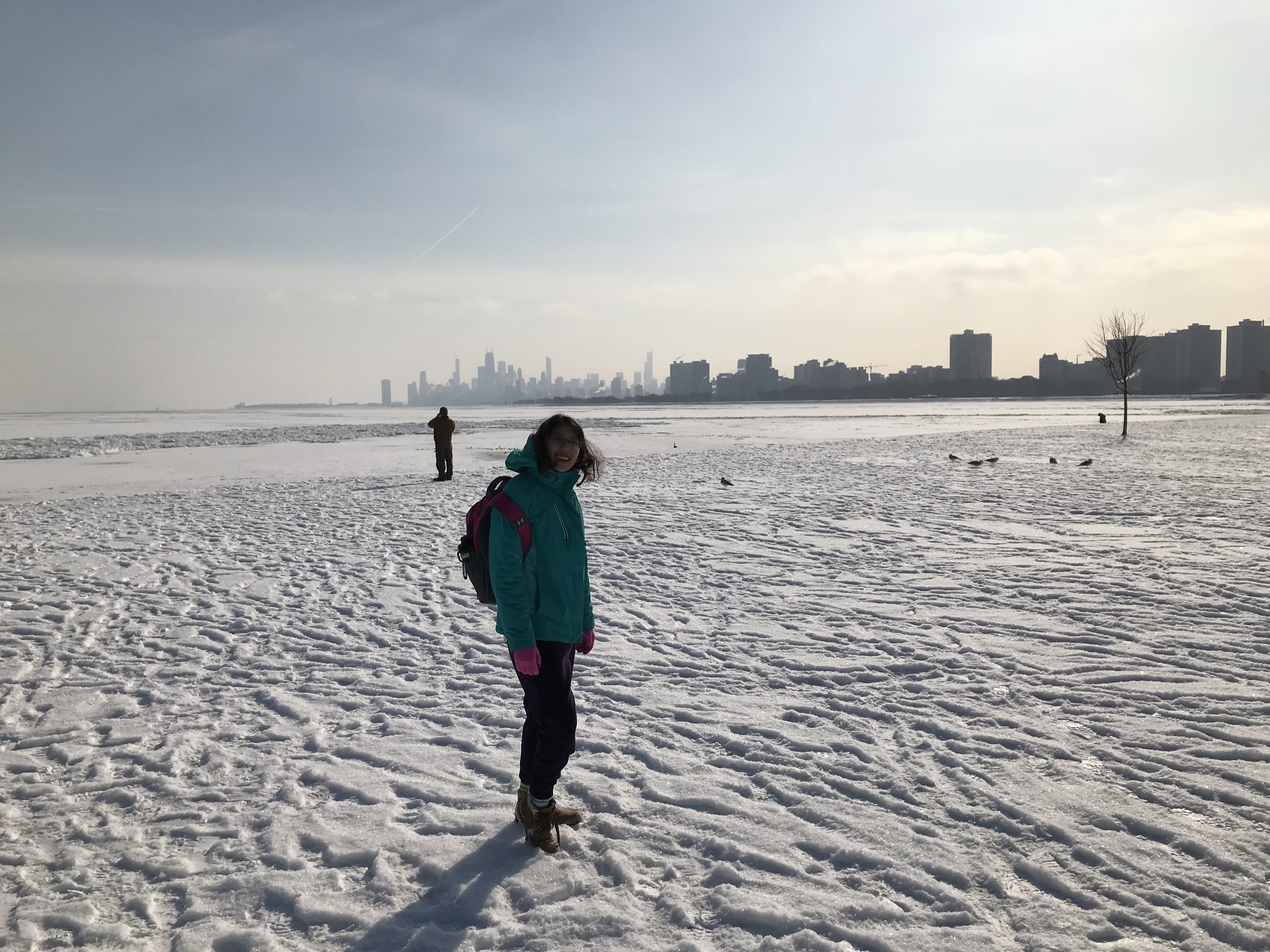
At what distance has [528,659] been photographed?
274cm

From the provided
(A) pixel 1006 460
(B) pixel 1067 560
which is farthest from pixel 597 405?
(B) pixel 1067 560

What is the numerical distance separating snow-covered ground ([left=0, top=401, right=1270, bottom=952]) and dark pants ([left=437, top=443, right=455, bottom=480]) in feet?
22.9

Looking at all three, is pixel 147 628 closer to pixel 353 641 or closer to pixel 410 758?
pixel 353 641

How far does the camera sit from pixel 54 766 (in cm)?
371

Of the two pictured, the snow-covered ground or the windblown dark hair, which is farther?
the windblown dark hair

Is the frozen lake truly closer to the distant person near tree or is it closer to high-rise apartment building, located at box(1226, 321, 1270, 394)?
the distant person near tree

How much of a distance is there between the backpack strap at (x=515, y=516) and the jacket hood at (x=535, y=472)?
129 mm

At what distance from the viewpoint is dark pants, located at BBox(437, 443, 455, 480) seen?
16047 mm

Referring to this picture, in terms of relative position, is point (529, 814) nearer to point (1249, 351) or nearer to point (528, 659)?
point (528, 659)

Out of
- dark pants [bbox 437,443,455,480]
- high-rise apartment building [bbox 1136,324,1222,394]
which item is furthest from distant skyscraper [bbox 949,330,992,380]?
dark pants [bbox 437,443,455,480]

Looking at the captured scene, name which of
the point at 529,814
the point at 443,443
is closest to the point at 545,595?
the point at 529,814

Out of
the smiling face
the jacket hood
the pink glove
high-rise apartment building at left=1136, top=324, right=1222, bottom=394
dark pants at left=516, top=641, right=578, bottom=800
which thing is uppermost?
high-rise apartment building at left=1136, top=324, right=1222, bottom=394

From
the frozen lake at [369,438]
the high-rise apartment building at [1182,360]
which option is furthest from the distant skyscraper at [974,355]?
the frozen lake at [369,438]

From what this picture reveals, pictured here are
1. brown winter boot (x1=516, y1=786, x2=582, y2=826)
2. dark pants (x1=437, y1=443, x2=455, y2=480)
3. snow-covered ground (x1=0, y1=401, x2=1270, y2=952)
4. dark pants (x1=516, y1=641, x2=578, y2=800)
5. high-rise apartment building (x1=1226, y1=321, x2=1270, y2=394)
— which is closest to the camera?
snow-covered ground (x1=0, y1=401, x2=1270, y2=952)
